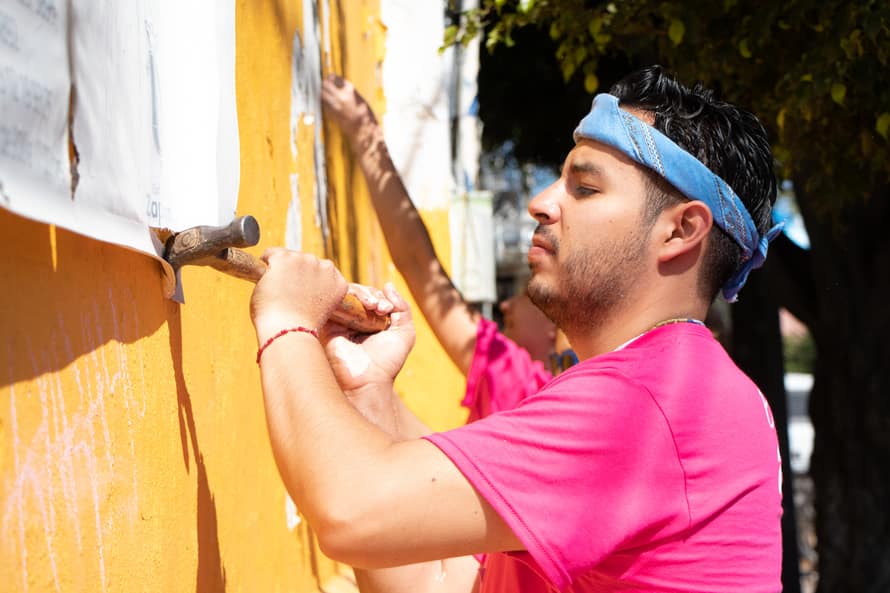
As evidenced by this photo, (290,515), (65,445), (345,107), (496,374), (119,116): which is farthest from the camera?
(496,374)

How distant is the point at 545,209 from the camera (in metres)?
1.92

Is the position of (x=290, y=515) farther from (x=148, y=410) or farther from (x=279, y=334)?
(x=279, y=334)

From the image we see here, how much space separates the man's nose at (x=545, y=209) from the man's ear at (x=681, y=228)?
190mm

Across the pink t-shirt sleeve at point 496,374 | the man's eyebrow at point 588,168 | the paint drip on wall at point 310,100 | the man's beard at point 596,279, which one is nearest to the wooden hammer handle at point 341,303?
the man's beard at point 596,279

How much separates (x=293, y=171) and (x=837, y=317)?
4652 millimetres

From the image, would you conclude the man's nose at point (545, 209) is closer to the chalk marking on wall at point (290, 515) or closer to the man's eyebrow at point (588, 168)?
the man's eyebrow at point (588, 168)

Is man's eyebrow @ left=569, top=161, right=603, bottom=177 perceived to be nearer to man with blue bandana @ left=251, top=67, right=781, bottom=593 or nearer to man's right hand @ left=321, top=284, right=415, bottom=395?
man with blue bandana @ left=251, top=67, right=781, bottom=593

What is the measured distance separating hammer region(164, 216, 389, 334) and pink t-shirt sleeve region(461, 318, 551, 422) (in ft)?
6.42

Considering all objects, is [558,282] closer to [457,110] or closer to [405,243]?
[405,243]

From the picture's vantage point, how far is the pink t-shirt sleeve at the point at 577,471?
152cm

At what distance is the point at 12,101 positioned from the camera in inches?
43.6

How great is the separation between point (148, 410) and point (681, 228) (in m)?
0.99

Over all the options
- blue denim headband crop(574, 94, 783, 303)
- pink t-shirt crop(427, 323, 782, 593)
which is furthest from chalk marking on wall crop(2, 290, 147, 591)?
blue denim headband crop(574, 94, 783, 303)

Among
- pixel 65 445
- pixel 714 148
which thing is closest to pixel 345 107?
pixel 714 148
